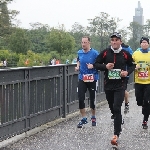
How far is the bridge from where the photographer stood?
686 cm

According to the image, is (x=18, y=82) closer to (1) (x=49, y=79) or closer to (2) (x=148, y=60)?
(1) (x=49, y=79)

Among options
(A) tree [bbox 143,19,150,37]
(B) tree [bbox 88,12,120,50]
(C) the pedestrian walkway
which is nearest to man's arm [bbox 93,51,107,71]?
(C) the pedestrian walkway

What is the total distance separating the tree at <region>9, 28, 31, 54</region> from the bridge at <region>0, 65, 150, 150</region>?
67073 mm

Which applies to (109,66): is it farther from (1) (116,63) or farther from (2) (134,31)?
(2) (134,31)

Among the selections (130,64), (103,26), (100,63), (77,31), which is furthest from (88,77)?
(77,31)

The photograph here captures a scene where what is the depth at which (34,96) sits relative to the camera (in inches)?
322

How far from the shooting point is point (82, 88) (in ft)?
29.1

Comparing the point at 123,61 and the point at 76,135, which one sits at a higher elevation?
the point at 123,61

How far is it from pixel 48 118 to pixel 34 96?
100 centimetres

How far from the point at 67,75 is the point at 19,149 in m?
3.77

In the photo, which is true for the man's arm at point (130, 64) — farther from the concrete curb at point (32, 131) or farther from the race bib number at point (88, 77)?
the concrete curb at point (32, 131)

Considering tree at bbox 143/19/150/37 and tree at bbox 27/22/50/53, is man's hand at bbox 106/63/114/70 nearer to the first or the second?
tree at bbox 27/22/50/53

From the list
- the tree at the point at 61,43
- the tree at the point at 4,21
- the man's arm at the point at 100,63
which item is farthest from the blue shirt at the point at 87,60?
the tree at the point at 61,43

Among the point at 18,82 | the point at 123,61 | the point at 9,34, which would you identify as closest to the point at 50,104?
the point at 18,82
